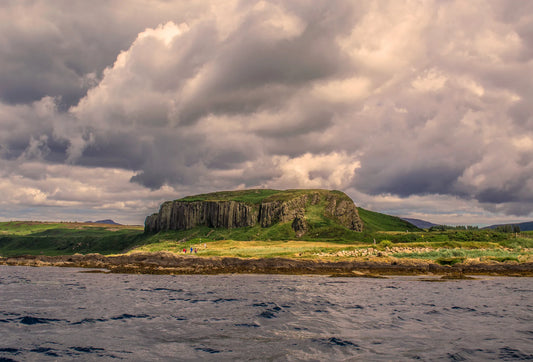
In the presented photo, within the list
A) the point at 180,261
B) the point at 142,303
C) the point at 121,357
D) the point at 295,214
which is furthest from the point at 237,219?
the point at 121,357

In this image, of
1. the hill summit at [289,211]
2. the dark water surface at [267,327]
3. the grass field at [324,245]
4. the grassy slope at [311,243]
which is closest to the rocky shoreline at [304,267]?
the grass field at [324,245]

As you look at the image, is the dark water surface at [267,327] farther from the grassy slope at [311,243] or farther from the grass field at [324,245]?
the grassy slope at [311,243]

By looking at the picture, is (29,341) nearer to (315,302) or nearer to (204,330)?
(204,330)

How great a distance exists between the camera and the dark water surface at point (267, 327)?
38.4 feet

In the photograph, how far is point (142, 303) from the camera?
23.3 meters

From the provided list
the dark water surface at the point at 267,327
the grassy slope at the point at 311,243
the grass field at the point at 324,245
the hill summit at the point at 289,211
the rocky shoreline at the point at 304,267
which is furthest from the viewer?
the hill summit at the point at 289,211

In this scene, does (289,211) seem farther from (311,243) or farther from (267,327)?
(267,327)

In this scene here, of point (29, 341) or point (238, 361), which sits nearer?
point (238, 361)

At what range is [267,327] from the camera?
52.6 feet

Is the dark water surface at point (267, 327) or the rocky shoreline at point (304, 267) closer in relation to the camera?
the dark water surface at point (267, 327)

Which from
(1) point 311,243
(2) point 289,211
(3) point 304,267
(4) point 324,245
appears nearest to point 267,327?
(3) point 304,267

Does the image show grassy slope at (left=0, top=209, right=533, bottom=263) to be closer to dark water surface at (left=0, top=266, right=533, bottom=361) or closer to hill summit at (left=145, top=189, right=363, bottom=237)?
hill summit at (left=145, top=189, right=363, bottom=237)

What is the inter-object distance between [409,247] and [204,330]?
213 ft

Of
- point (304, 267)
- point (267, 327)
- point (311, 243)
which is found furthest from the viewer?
point (311, 243)
